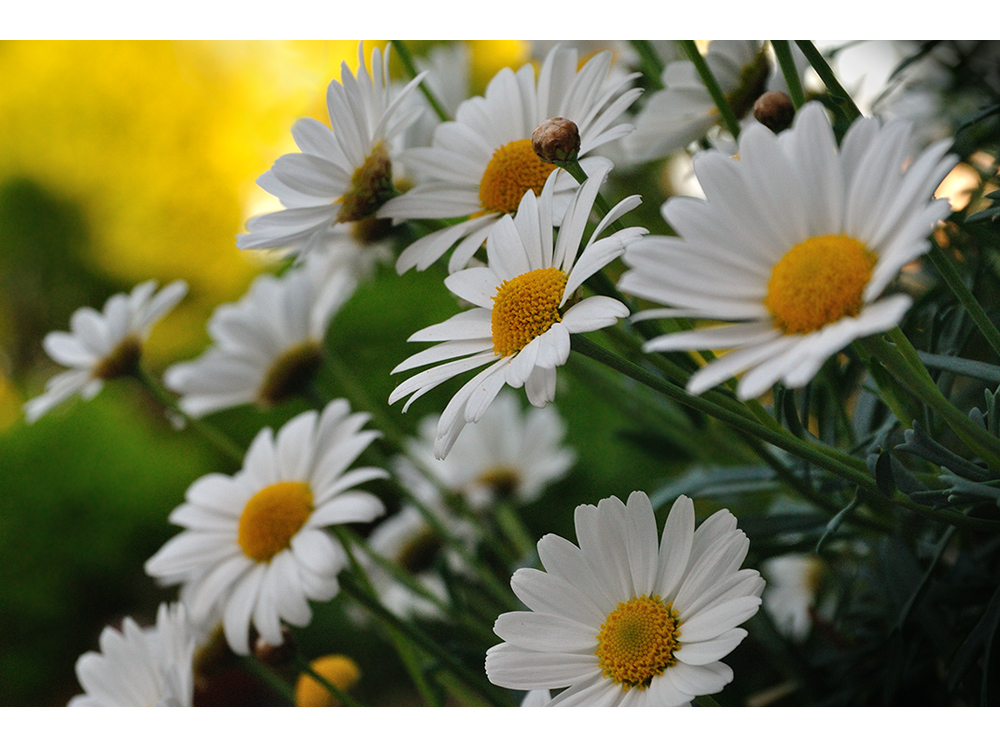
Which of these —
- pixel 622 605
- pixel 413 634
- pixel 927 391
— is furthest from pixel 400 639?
pixel 927 391

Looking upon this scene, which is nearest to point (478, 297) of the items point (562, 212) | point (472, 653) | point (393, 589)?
point (562, 212)

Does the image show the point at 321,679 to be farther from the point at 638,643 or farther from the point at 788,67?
the point at 788,67

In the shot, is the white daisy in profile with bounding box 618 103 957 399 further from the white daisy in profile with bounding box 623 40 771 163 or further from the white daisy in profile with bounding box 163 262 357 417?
the white daisy in profile with bounding box 163 262 357 417

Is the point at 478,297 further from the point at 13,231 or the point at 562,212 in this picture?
the point at 13,231

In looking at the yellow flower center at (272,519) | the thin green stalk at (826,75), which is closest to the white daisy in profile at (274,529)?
the yellow flower center at (272,519)
